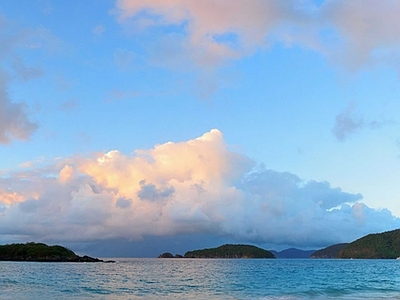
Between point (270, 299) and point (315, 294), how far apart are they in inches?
361

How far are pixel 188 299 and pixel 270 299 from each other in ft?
28.9

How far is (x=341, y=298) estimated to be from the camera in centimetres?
4719

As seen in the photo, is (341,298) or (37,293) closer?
(341,298)

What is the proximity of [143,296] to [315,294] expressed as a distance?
20.8 meters

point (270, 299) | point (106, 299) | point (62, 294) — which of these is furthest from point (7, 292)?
point (270, 299)

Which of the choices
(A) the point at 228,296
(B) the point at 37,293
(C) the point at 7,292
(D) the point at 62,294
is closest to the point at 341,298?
(A) the point at 228,296

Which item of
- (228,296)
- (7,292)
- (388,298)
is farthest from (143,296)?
(388,298)

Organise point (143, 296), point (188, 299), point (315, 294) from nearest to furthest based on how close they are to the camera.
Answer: point (188, 299)
point (143, 296)
point (315, 294)

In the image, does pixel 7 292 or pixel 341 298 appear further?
pixel 7 292

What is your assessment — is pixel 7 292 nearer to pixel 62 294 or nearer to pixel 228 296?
pixel 62 294

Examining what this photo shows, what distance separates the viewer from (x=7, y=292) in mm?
52375

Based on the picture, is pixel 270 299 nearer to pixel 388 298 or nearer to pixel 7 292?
pixel 388 298

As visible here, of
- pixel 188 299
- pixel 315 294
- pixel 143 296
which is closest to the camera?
pixel 188 299

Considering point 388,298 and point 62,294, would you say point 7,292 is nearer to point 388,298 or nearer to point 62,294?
point 62,294
